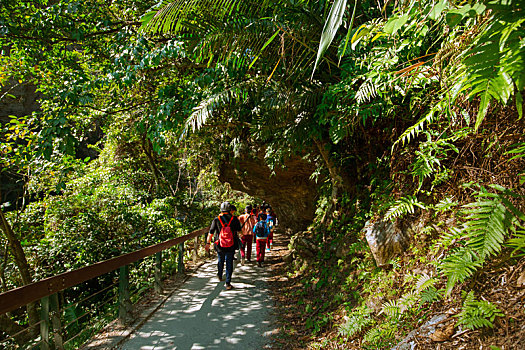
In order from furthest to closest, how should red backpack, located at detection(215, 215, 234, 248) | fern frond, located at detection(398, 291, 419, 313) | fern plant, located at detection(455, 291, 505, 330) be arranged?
1. red backpack, located at detection(215, 215, 234, 248)
2. fern frond, located at detection(398, 291, 419, 313)
3. fern plant, located at detection(455, 291, 505, 330)

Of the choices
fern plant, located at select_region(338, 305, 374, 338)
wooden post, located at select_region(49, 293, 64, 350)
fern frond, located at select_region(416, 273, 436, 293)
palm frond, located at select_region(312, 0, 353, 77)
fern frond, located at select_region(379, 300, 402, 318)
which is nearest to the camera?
palm frond, located at select_region(312, 0, 353, 77)

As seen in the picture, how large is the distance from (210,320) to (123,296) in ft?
4.34

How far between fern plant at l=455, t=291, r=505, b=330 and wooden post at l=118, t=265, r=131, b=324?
4.12m

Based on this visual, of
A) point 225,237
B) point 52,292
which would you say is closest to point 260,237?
point 225,237

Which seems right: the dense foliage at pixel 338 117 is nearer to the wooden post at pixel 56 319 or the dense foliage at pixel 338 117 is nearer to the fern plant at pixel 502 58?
the fern plant at pixel 502 58

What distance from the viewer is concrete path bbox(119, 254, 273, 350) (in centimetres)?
372

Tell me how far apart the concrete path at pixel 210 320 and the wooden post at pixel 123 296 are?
34cm

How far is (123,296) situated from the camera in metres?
4.22

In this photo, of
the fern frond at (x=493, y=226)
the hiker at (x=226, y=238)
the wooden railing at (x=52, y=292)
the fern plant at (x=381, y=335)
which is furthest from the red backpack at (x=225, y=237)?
the fern frond at (x=493, y=226)

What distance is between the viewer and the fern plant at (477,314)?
198 cm

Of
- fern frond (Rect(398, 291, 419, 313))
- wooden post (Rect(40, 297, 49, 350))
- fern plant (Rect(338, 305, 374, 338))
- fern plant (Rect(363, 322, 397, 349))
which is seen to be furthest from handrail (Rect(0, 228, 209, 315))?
fern frond (Rect(398, 291, 419, 313))

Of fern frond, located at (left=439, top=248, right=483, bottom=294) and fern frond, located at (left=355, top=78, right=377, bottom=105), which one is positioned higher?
fern frond, located at (left=355, top=78, right=377, bottom=105)

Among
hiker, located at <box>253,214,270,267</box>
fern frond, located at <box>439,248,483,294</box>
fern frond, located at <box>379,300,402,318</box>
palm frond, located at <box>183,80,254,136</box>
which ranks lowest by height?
hiker, located at <box>253,214,270,267</box>

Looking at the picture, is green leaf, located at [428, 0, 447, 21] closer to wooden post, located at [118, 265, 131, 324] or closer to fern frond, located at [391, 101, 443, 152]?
fern frond, located at [391, 101, 443, 152]
